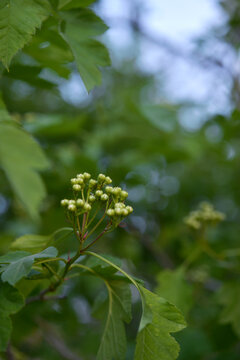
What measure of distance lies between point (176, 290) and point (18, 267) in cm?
97

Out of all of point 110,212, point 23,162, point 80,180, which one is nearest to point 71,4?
point 80,180


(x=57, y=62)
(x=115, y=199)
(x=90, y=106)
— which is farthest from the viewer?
(x=90, y=106)

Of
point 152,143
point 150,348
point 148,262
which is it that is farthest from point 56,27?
point 148,262

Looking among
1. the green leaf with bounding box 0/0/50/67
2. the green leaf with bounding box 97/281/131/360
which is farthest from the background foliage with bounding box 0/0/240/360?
the green leaf with bounding box 97/281/131/360

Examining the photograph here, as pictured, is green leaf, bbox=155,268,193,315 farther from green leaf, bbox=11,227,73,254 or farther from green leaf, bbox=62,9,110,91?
green leaf, bbox=62,9,110,91

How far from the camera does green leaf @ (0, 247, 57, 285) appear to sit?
32.9 inches

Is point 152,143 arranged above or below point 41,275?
below

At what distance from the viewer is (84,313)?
3.39 metres

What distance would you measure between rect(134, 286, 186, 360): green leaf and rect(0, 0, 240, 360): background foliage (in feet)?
0.95

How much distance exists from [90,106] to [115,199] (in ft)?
9.57

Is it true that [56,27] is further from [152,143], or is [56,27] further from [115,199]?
[152,143]

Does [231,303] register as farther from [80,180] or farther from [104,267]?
[80,180]

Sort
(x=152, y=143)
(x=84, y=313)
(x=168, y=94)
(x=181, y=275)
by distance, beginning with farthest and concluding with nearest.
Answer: (x=168, y=94), (x=84, y=313), (x=152, y=143), (x=181, y=275)

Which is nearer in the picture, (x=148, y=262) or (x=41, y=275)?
(x=41, y=275)
